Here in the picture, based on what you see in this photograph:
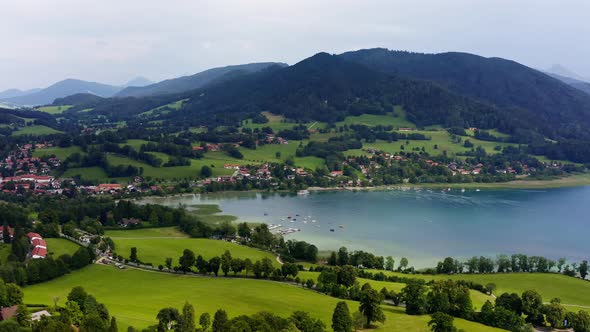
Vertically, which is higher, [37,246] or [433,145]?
[433,145]

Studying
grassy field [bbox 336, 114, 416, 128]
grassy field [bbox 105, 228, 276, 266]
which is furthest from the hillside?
grassy field [bbox 105, 228, 276, 266]

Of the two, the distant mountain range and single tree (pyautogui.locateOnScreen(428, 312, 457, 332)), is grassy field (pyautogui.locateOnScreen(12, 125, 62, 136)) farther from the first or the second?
single tree (pyautogui.locateOnScreen(428, 312, 457, 332))

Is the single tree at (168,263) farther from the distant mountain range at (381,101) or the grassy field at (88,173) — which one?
the distant mountain range at (381,101)

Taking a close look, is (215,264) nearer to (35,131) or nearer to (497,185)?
(497,185)

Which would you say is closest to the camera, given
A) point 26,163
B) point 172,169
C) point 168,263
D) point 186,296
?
point 186,296

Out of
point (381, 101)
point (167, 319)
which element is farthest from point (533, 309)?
point (381, 101)

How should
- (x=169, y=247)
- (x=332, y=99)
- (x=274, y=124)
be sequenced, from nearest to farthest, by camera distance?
1. (x=169, y=247)
2. (x=274, y=124)
3. (x=332, y=99)
